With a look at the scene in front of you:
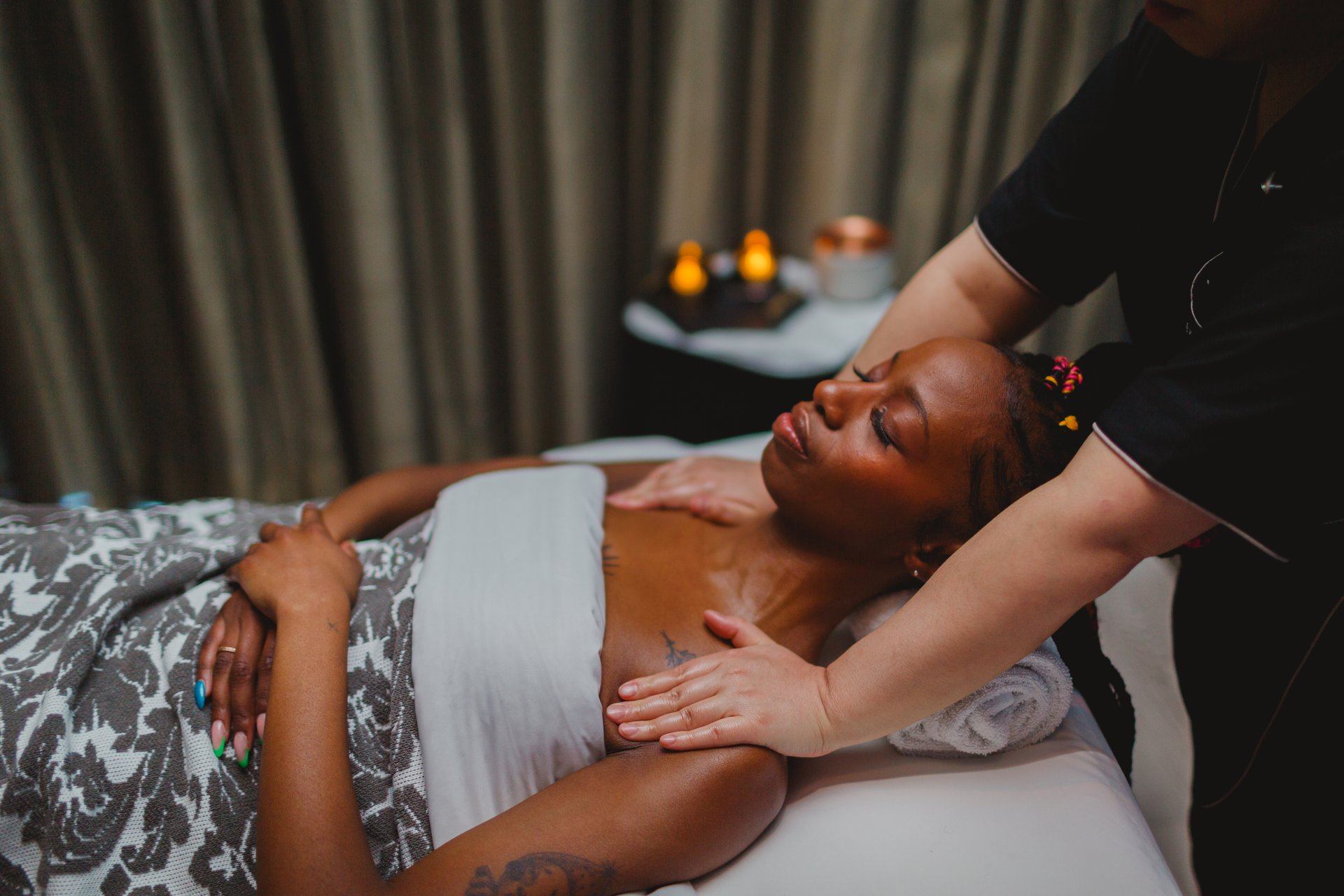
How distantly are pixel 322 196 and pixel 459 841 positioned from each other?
64.8 inches

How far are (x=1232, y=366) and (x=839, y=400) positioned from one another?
46 cm

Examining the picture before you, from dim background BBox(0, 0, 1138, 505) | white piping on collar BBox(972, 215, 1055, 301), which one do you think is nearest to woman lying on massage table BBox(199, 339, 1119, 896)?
white piping on collar BBox(972, 215, 1055, 301)

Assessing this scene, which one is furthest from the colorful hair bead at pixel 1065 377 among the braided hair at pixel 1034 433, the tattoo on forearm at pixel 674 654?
the tattoo on forearm at pixel 674 654

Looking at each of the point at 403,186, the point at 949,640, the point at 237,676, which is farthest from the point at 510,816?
the point at 403,186

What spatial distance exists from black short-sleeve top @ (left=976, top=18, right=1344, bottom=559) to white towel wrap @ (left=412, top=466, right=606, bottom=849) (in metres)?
0.63

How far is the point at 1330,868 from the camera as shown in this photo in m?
1.18

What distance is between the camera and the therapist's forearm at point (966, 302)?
1.25 meters

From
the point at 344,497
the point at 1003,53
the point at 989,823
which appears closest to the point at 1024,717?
the point at 989,823

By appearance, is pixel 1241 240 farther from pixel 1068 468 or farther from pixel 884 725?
pixel 884 725

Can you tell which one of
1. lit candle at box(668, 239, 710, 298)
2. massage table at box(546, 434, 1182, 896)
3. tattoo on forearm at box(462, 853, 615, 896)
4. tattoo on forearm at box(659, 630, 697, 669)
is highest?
lit candle at box(668, 239, 710, 298)

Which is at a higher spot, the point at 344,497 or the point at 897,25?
the point at 897,25

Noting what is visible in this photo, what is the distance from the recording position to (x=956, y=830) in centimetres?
102

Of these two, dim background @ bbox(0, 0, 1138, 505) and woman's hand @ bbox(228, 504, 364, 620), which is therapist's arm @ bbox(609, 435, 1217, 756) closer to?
woman's hand @ bbox(228, 504, 364, 620)

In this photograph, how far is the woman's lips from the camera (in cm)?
112
